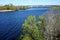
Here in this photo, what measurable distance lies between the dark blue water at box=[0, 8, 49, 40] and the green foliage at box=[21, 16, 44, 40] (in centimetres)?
12

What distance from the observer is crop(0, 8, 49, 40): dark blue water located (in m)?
3.16

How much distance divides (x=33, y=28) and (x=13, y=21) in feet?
1.83

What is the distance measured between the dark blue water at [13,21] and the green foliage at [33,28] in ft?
0.40

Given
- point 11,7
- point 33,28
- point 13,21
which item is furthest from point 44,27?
point 11,7

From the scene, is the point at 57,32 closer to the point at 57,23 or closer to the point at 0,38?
the point at 57,23

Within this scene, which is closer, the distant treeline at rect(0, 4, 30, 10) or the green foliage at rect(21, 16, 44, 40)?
the distant treeline at rect(0, 4, 30, 10)

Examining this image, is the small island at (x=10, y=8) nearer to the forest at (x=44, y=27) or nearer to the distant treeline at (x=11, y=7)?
the distant treeline at (x=11, y=7)

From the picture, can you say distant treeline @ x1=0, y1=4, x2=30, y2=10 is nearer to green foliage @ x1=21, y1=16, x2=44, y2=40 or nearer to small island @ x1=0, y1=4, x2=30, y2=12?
small island @ x1=0, y1=4, x2=30, y2=12

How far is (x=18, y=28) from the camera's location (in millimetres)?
3240

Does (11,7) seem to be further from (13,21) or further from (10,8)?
(13,21)

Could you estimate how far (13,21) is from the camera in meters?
3.21

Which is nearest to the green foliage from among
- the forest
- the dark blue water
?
the forest

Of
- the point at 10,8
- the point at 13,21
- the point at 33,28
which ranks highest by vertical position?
the point at 10,8

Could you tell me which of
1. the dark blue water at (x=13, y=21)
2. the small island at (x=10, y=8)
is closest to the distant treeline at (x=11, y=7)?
the small island at (x=10, y=8)
